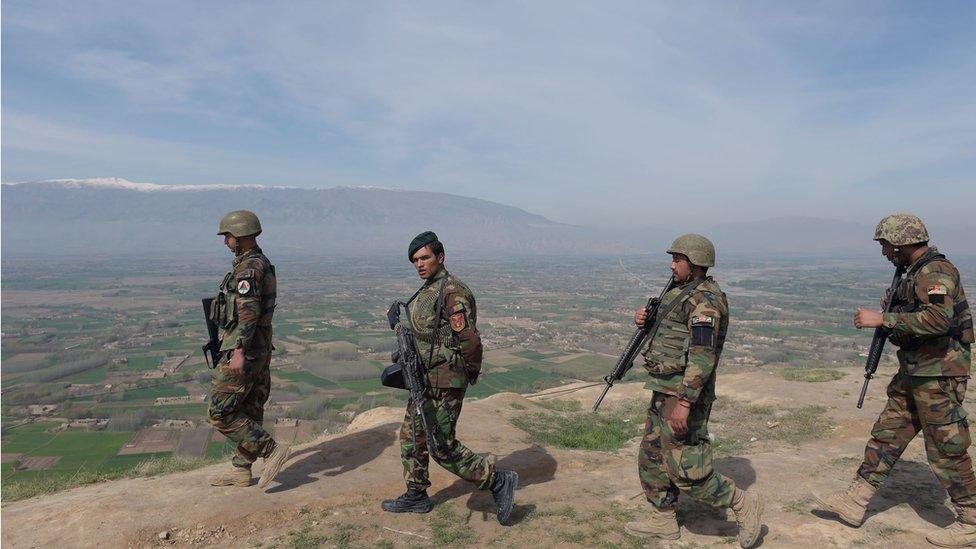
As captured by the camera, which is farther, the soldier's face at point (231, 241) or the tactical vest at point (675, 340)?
the soldier's face at point (231, 241)

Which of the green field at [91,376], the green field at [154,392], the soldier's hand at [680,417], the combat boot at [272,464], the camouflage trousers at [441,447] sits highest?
the soldier's hand at [680,417]

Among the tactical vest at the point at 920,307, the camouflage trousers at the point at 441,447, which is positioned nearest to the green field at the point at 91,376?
the camouflage trousers at the point at 441,447

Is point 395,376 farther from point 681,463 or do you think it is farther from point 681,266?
point 681,266

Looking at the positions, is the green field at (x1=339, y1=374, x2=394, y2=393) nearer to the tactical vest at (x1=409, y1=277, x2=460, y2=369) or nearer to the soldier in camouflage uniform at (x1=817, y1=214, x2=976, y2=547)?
the tactical vest at (x1=409, y1=277, x2=460, y2=369)

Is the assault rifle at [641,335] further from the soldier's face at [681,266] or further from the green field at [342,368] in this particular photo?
the green field at [342,368]

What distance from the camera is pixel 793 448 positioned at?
825cm

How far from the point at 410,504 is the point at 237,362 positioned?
2.33 metres

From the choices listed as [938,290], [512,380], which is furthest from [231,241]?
[512,380]

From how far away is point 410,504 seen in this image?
552 cm

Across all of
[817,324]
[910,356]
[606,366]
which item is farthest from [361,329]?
[910,356]

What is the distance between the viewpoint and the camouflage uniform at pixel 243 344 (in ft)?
18.9

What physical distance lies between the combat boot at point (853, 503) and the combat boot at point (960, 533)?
52 cm

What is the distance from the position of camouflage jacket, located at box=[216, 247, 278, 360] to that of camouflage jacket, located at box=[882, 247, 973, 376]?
19.9ft

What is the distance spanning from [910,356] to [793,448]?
386 centimetres
